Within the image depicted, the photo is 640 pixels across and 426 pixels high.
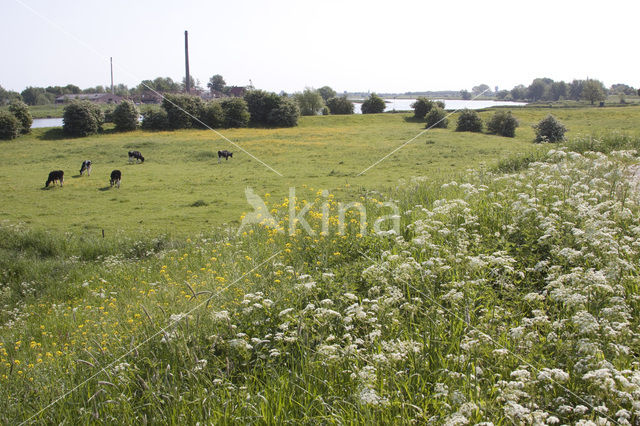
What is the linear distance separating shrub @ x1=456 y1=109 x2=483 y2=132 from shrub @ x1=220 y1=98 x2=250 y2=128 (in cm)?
2765

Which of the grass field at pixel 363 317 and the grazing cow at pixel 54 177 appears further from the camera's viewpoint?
the grazing cow at pixel 54 177

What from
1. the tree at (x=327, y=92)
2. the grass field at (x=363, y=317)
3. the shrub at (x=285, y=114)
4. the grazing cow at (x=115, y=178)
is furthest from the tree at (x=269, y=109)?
the grass field at (x=363, y=317)

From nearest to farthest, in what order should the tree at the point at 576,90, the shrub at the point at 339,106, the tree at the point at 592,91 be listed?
the tree at the point at 592,91 < the tree at the point at 576,90 < the shrub at the point at 339,106

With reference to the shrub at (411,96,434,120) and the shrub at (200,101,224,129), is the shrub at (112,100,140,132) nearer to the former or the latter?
the shrub at (200,101,224,129)

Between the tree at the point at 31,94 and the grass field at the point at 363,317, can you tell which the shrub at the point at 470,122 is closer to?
the grass field at the point at 363,317

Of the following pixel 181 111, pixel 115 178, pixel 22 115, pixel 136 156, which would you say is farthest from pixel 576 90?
pixel 22 115

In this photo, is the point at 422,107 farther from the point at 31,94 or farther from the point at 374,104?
the point at 31,94

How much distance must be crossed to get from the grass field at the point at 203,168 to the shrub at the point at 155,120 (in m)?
4.29

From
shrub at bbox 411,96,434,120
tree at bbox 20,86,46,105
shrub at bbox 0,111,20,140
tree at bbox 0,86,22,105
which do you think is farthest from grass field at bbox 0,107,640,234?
tree at bbox 20,86,46,105

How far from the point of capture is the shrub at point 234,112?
57.6m

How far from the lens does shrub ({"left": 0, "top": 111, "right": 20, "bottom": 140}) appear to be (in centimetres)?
4494

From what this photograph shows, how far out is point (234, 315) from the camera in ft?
16.4

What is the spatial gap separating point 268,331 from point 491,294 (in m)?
2.68

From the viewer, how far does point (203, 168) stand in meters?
32.5
